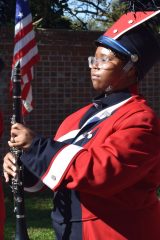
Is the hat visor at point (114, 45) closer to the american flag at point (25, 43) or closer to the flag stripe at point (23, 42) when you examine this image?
the american flag at point (25, 43)

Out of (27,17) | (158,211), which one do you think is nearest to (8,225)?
(27,17)

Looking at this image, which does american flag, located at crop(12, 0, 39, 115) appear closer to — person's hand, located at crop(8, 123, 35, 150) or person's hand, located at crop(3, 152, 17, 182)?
person's hand, located at crop(3, 152, 17, 182)

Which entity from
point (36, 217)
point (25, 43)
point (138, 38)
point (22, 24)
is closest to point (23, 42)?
point (25, 43)

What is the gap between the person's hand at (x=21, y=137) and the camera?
2.74 meters

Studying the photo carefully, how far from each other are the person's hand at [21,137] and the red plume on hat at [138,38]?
62 cm

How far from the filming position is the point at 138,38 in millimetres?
3096

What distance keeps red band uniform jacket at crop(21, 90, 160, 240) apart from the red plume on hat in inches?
7.8

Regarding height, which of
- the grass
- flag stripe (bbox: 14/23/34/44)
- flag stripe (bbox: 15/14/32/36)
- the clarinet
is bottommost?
the grass

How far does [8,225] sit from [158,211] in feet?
14.4

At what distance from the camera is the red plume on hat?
3062 millimetres

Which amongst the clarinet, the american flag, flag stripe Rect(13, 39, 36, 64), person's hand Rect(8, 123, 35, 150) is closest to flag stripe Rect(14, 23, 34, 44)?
the american flag

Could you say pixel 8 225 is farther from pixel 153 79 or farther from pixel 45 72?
pixel 153 79

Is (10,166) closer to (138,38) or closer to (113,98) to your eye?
(113,98)

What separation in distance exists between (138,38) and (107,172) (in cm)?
79
